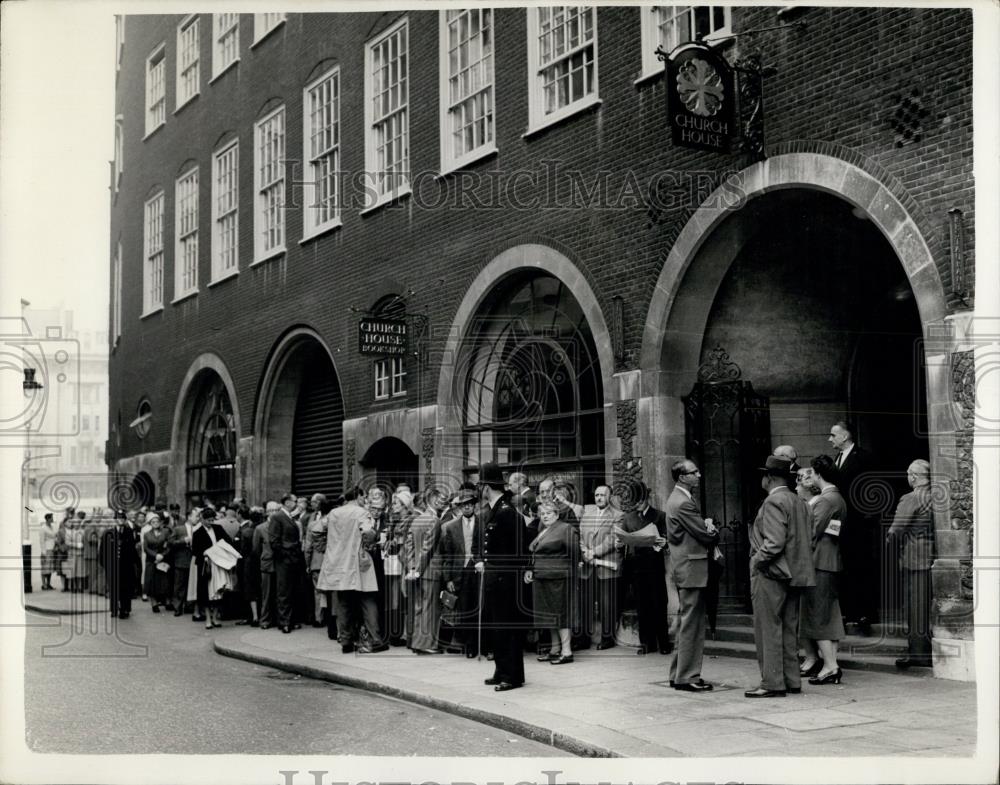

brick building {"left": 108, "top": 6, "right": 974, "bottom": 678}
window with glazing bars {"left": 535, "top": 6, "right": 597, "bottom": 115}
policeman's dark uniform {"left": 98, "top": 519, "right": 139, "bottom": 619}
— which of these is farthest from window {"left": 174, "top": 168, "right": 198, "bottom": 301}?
window with glazing bars {"left": 535, "top": 6, "right": 597, "bottom": 115}

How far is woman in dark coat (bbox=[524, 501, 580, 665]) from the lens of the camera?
38.2 feet

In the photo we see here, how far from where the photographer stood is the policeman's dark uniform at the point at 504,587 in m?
10.2

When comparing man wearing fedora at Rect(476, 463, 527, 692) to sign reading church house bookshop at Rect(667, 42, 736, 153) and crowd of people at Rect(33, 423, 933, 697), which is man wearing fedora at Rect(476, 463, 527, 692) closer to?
crowd of people at Rect(33, 423, 933, 697)

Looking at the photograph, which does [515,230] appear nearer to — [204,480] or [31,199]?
[31,199]

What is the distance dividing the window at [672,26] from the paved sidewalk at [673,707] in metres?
6.43

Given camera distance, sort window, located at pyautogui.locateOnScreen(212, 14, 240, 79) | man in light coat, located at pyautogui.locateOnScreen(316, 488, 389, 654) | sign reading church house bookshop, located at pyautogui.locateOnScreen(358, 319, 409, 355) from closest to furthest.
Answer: man in light coat, located at pyautogui.locateOnScreen(316, 488, 389, 654) < sign reading church house bookshop, located at pyautogui.locateOnScreen(358, 319, 409, 355) < window, located at pyautogui.locateOnScreen(212, 14, 240, 79)

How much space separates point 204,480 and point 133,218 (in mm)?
7678

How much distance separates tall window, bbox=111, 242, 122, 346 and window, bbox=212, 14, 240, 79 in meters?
7.67

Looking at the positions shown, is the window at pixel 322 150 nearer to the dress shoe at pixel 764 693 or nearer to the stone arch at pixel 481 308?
the stone arch at pixel 481 308

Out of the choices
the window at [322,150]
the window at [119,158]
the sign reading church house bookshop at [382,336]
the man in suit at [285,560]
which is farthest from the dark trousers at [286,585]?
the window at [119,158]

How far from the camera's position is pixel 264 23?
2281cm

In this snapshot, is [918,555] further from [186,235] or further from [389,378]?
[186,235]

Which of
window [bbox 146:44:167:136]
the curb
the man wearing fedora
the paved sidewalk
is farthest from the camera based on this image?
window [bbox 146:44:167:136]

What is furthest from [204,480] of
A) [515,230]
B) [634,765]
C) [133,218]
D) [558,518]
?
[634,765]
